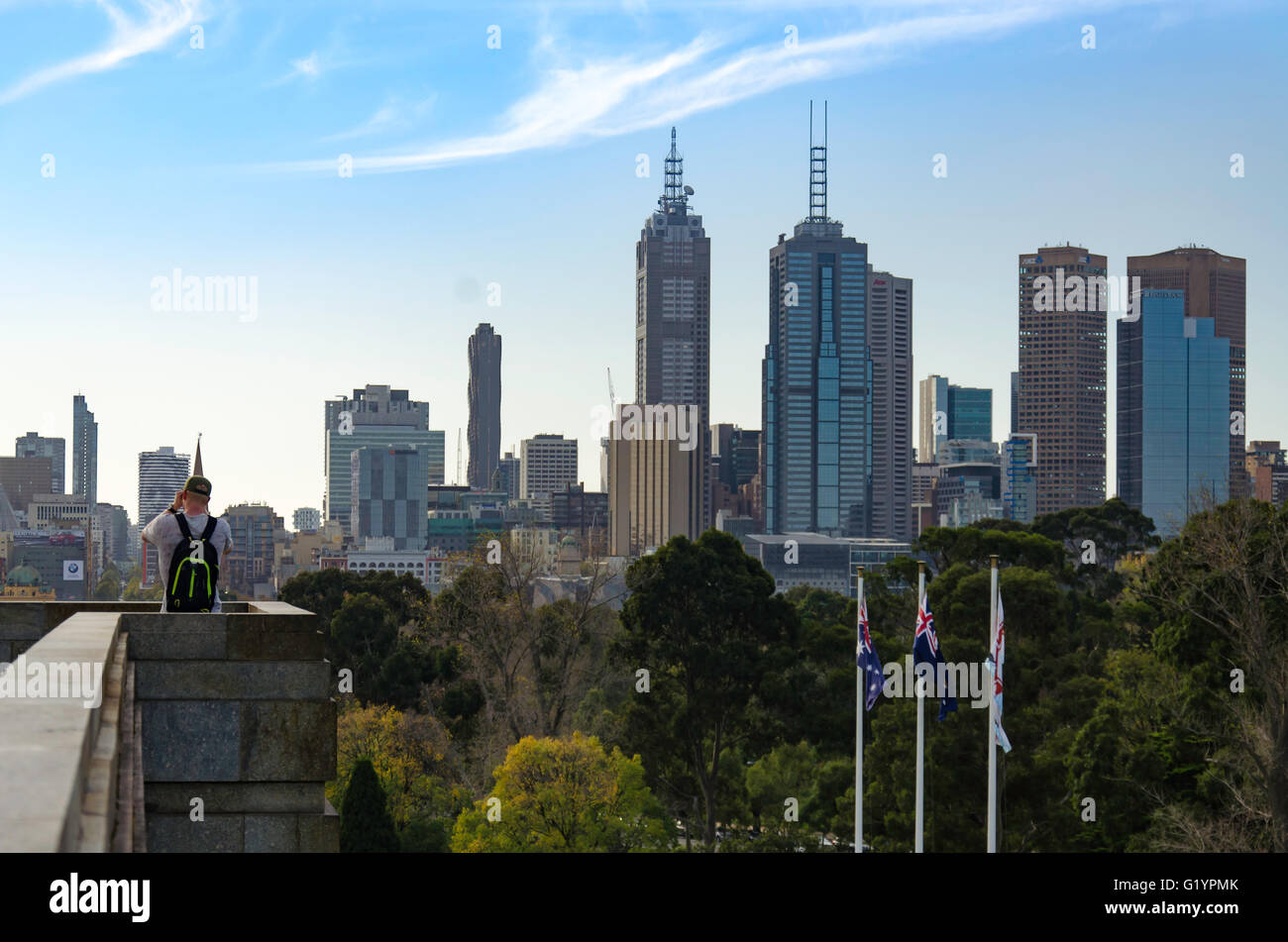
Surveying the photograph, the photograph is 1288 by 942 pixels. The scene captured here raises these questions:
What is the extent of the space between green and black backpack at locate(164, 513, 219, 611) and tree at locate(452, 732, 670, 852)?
22.7 metres

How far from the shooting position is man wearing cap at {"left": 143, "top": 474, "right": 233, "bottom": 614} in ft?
29.9

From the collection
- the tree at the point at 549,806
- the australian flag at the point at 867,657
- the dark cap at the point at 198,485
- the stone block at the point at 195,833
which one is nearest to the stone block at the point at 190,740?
the stone block at the point at 195,833

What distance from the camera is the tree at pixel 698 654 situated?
41.6 metres

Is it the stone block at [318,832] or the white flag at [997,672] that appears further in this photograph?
the white flag at [997,672]

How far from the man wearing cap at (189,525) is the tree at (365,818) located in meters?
23.1

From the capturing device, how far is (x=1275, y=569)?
83.9ft

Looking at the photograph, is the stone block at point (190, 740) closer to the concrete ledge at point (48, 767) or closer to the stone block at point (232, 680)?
the stone block at point (232, 680)

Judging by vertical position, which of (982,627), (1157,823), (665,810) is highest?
(982,627)

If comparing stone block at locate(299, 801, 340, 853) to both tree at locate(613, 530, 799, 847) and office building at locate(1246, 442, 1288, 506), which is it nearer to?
tree at locate(613, 530, 799, 847)

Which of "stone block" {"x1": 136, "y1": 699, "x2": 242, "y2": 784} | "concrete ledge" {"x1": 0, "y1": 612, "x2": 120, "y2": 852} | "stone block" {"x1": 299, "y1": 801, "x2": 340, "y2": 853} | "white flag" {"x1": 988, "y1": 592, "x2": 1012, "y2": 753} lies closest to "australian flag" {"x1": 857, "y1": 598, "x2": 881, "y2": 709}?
"white flag" {"x1": 988, "y1": 592, "x2": 1012, "y2": 753}

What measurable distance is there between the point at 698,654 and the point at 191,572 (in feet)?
109
